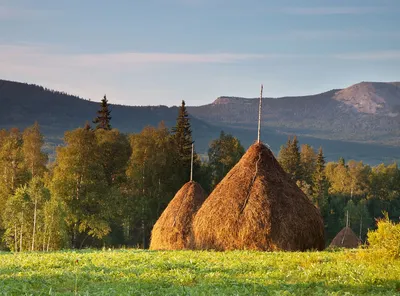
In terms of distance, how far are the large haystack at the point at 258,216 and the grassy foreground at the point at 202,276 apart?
5.46 metres

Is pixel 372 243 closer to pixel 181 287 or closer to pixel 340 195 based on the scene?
pixel 181 287

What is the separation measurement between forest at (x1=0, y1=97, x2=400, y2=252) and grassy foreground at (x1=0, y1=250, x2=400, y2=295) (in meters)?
24.0

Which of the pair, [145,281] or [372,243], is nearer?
[145,281]

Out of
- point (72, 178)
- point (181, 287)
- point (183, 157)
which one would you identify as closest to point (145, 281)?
point (181, 287)

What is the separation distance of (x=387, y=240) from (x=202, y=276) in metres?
5.73

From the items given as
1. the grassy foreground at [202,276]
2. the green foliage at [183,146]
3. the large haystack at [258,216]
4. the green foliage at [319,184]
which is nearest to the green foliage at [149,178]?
the green foliage at [183,146]

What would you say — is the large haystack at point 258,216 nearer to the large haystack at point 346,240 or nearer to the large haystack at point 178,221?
the large haystack at point 178,221

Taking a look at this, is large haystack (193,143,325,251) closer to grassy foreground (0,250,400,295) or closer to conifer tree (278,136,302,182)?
grassy foreground (0,250,400,295)

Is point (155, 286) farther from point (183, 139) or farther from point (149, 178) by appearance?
point (183, 139)

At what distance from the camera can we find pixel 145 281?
490 inches

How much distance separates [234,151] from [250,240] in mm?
52031

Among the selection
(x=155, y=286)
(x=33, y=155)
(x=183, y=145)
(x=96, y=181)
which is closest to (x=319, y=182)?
(x=183, y=145)

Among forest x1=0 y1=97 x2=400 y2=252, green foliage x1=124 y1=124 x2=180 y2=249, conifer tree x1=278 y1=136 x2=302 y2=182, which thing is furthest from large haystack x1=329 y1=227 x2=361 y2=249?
conifer tree x1=278 y1=136 x2=302 y2=182

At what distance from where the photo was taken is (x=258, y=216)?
22.3 meters
